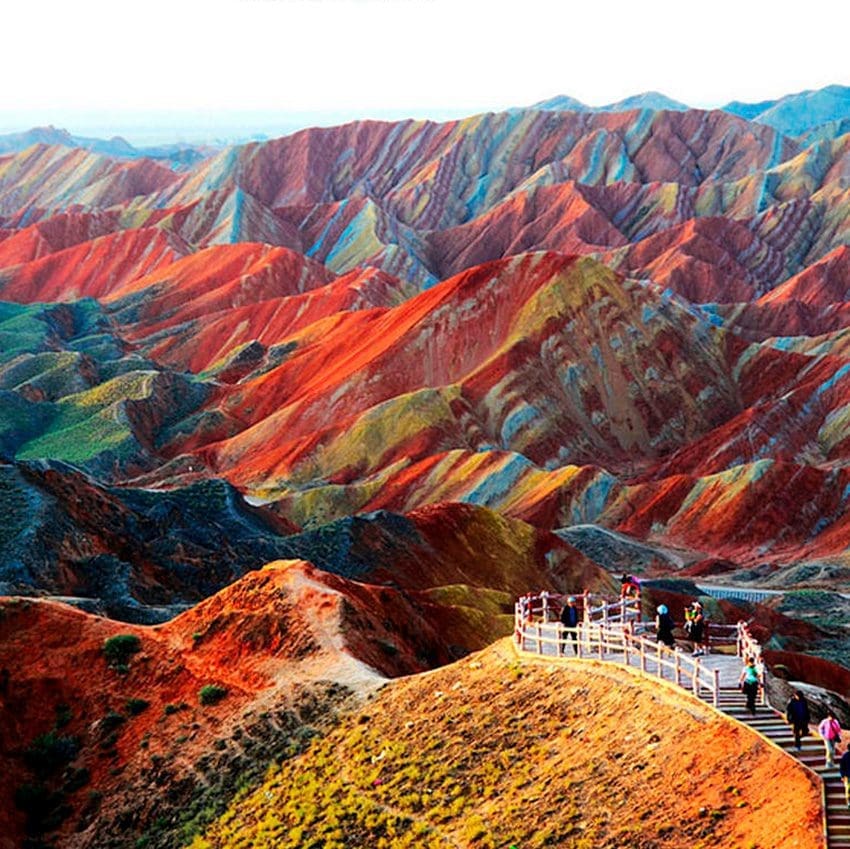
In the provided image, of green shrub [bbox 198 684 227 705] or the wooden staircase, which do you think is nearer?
the wooden staircase

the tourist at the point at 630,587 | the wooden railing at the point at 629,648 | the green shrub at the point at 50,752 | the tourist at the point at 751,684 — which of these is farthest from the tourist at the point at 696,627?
the green shrub at the point at 50,752

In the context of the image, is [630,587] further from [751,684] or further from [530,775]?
[751,684]

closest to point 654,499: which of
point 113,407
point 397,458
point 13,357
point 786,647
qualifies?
point 397,458

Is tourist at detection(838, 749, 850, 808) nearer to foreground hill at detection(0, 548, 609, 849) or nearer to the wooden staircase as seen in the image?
the wooden staircase

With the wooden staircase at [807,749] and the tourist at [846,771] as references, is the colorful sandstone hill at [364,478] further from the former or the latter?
the tourist at [846,771]

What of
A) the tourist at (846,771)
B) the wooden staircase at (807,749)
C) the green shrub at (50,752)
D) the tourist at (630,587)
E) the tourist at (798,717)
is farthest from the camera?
the green shrub at (50,752)

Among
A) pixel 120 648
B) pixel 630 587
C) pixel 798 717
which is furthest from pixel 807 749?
pixel 120 648

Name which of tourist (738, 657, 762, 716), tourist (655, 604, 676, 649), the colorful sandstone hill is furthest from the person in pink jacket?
the colorful sandstone hill
